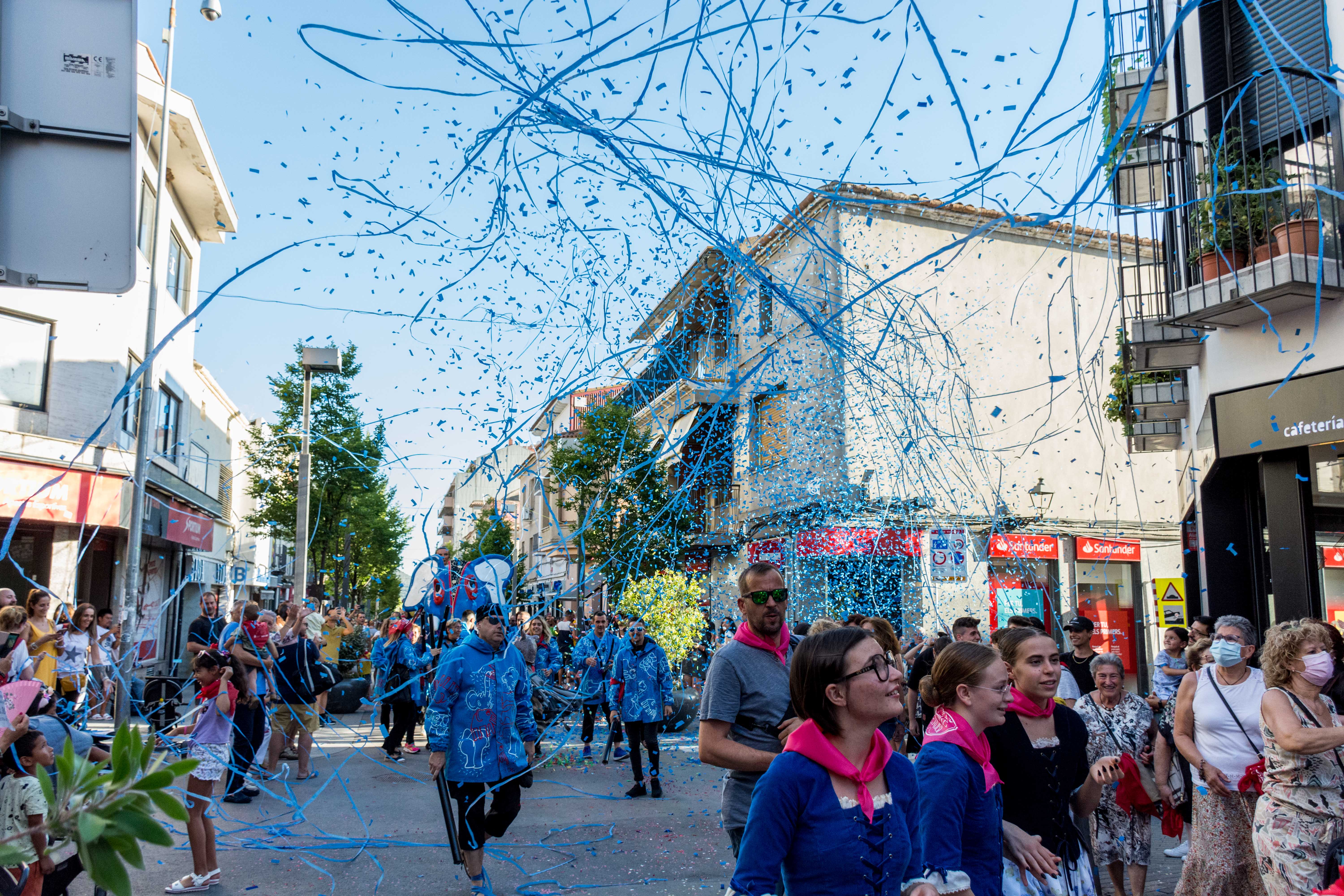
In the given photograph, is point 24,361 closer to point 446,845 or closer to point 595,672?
point 595,672

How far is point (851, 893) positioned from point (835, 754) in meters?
0.32

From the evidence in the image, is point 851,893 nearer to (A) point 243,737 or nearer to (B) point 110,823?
(B) point 110,823

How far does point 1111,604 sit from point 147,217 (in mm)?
21232

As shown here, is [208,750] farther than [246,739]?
No

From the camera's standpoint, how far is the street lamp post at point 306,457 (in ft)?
35.6

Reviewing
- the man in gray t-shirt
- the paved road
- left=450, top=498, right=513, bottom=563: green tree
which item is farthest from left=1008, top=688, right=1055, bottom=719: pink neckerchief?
the paved road

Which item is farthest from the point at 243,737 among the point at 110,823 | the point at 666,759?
the point at 110,823

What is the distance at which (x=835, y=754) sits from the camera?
2.33 m

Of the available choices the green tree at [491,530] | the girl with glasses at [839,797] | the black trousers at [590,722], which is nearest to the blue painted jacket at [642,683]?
the black trousers at [590,722]

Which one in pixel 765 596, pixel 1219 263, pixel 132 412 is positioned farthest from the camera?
pixel 132 412

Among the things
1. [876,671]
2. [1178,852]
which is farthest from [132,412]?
[876,671]

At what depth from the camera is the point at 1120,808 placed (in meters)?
5.29

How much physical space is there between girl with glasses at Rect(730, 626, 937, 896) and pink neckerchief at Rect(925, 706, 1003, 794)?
1.37ft

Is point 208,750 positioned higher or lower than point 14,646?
lower
